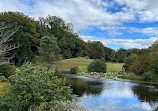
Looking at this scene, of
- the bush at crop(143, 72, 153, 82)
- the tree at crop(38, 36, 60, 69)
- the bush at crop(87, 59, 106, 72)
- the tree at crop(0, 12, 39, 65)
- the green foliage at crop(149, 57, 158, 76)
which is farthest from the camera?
the tree at crop(38, 36, 60, 69)

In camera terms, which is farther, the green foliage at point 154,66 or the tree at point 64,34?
the tree at point 64,34

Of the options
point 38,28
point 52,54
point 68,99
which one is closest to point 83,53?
point 38,28

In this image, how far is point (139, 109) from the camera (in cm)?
1123

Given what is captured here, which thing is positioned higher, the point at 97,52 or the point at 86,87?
the point at 97,52

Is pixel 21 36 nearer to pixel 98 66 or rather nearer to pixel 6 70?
pixel 6 70

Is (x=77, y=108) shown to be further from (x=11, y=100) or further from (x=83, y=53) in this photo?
(x=83, y=53)

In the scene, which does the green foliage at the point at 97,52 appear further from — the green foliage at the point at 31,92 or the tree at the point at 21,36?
the green foliage at the point at 31,92

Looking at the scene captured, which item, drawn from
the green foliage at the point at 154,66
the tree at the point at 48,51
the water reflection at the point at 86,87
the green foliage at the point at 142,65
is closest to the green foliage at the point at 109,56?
the tree at the point at 48,51

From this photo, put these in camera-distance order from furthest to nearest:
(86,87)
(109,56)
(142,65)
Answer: (109,56) → (142,65) → (86,87)

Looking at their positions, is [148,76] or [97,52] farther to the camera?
[97,52]

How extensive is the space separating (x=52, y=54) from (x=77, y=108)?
35.7m

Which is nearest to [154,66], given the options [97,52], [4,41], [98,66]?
[98,66]

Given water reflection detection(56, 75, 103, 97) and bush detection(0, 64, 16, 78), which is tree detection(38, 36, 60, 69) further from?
water reflection detection(56, 75, 103, 97)

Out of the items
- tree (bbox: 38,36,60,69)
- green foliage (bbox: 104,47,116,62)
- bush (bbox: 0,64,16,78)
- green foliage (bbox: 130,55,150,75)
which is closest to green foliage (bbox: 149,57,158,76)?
green foliage (bbox: 130,55,150,75)
